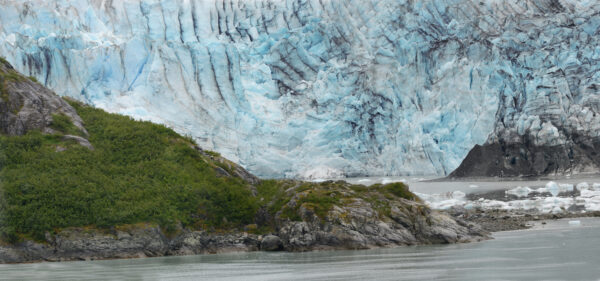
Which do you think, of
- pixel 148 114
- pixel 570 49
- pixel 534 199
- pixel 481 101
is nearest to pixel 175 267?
pixel 534 199

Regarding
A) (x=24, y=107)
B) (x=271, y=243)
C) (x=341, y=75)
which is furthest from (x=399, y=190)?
(x=341, y=75)

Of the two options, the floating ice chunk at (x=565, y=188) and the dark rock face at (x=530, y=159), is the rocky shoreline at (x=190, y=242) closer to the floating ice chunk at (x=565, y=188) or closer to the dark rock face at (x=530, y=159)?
the floating ice chunk at (x=565, y=188)

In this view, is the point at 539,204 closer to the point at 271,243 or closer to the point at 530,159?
the point at 271,243

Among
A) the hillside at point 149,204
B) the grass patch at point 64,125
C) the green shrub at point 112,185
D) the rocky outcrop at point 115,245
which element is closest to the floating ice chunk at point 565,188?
the hillside at point 149,204

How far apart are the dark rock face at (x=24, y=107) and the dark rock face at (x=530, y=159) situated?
41.2 m

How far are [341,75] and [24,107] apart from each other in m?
45.5

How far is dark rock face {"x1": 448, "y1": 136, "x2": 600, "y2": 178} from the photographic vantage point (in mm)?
57938

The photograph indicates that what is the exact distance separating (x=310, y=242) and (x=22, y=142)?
33.0ft

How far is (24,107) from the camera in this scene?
2408 cm

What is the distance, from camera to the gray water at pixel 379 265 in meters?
14.2

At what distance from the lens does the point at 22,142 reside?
22.8m

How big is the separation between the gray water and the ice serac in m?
41.8

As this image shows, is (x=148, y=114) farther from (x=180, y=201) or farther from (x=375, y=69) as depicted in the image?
(x=180, y=201)

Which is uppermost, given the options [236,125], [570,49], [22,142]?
[570,49]
